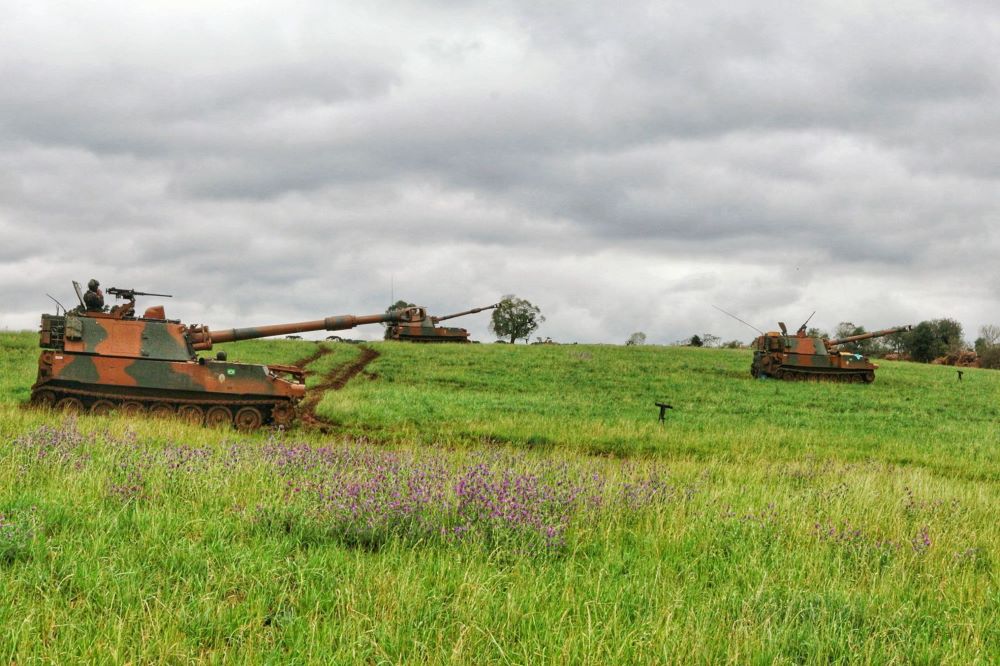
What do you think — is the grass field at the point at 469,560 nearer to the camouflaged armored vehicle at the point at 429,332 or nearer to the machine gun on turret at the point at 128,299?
the machine gun on turret at the point at 128,299

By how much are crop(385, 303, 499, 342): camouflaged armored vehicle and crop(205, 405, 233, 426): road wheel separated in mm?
34006

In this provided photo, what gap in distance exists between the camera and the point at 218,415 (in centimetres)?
1734

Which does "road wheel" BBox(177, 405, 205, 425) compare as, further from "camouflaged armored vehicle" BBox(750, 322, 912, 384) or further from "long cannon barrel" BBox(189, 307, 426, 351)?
"camouflaged armored vehicle" BBox(750, 322, 912, 384)

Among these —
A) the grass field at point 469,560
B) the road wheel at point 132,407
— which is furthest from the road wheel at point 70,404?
the grass field at point 469,560

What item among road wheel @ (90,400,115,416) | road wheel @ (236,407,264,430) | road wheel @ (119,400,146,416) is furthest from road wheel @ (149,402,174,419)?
road wheel @ (236,407,264,430)

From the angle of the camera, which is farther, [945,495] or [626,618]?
[945,495]

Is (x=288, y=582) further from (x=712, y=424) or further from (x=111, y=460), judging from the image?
(x=712, y=424)

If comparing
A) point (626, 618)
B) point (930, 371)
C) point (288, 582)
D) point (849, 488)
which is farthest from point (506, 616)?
point (930, 371)

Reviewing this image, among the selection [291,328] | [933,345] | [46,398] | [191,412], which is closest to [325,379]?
[291,328]

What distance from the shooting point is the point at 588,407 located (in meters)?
22.8

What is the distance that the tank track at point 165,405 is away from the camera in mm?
17109

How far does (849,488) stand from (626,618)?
6.07 m

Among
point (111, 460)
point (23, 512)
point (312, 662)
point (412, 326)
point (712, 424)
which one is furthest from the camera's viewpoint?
point (412, 326)

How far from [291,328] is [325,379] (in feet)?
37.9
